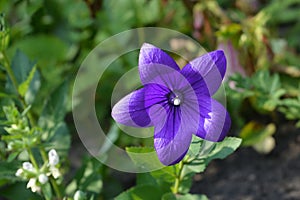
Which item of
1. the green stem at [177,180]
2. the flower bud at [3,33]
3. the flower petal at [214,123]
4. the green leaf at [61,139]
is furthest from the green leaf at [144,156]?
the flower bud at [3,33]

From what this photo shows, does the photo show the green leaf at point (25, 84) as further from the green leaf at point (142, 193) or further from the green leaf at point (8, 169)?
the green leaf at point (142, 193)

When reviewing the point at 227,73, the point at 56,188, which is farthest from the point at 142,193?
the point at 227,73

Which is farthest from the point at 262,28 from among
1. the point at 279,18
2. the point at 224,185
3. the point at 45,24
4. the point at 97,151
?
the point at 45,24

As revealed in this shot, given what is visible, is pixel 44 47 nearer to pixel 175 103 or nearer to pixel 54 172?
pixel 54 172

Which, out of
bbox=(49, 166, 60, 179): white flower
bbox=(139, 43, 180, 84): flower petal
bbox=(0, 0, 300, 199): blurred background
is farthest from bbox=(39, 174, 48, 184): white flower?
bbox=(139, 43, 180, 84): flower petal

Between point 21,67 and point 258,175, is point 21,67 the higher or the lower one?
the higher one

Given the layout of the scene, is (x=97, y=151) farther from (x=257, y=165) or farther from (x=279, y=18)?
(x=279, y=18)
